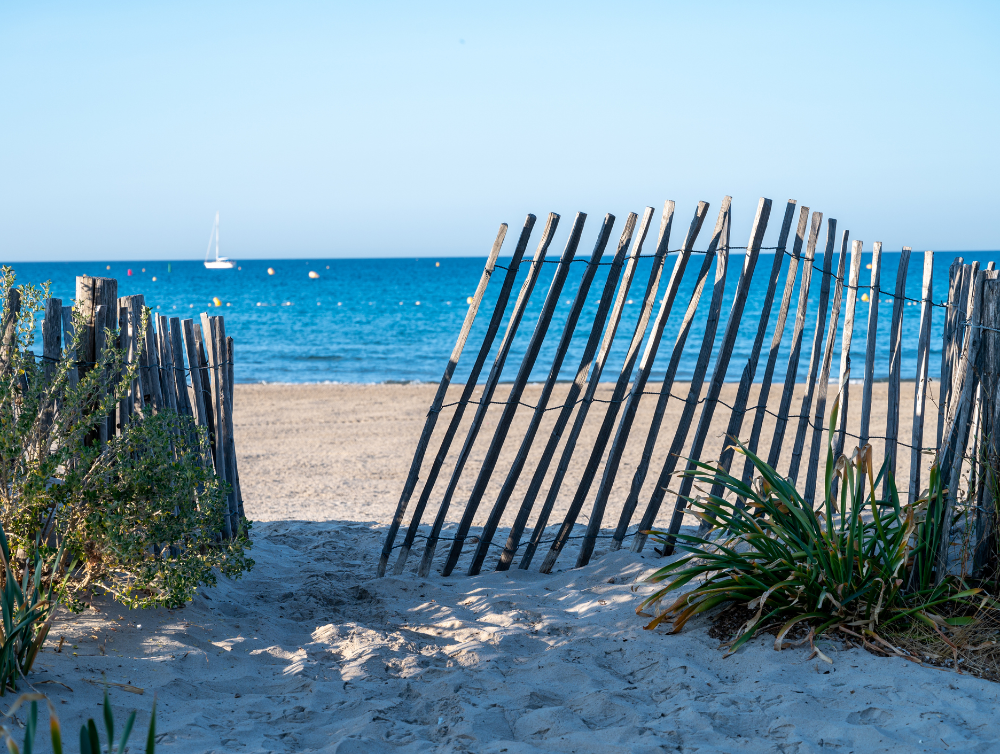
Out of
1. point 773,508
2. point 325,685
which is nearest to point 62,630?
point 325,685

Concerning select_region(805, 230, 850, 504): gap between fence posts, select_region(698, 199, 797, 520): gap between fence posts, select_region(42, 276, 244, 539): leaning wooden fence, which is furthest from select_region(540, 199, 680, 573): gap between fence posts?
select_region(42, 276, 244, 539): leaning wooden fence

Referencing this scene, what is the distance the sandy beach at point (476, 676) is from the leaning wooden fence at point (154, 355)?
0.68 meters

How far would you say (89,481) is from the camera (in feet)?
9.79

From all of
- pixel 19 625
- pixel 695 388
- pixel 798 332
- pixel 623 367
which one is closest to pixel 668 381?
pixel 695 388

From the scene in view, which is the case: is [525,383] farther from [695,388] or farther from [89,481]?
[89,481]

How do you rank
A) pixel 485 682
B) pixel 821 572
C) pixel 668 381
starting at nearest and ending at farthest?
pixel 485 682 < pixel 821 572 < pixel 668 381

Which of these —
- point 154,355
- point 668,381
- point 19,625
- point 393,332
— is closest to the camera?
point 19,625

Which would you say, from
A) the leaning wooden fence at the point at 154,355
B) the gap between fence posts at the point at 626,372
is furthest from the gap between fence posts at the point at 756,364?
the leaning wooden fence at the point at 154,355

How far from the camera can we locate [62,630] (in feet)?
9.80

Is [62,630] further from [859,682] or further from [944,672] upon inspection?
[944,672]

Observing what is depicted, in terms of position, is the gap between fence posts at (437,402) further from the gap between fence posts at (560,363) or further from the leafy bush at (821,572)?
the leafy bush at (821,572)

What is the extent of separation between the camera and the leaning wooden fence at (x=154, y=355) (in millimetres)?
3229

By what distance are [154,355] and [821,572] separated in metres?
2.92

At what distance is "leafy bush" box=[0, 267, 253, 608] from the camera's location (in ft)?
9.46
